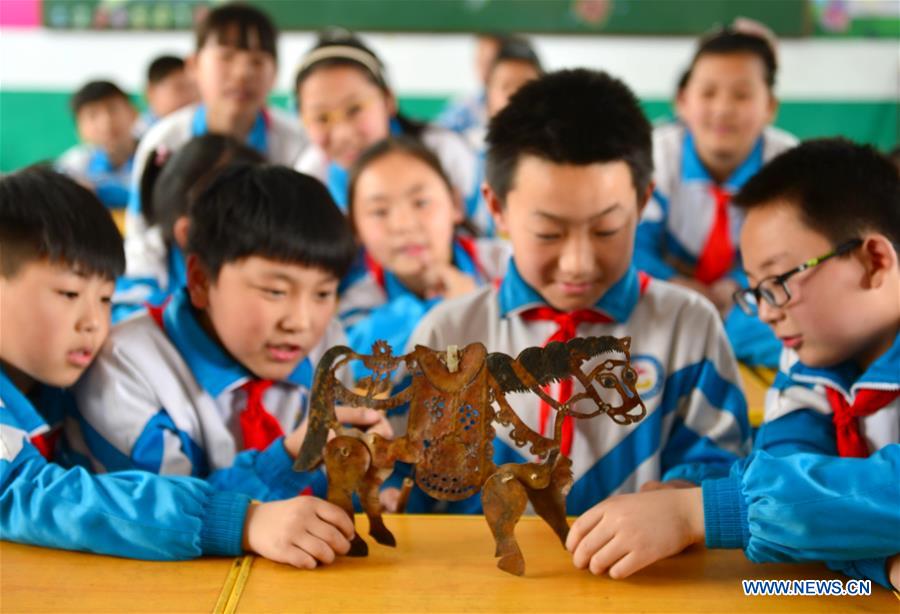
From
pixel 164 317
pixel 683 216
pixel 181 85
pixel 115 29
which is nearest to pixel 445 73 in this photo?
pixel 181 85

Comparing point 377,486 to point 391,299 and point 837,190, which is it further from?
point 391,299

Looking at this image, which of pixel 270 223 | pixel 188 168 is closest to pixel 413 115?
pixel 188 168

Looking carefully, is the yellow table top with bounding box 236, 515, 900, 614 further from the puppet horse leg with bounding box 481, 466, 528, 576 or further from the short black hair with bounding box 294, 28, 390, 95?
the short black hair with bounding box 294, 28, 390, 95

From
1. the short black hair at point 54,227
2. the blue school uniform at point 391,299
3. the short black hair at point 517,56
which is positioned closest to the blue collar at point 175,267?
the blue school uniform at point 391,299

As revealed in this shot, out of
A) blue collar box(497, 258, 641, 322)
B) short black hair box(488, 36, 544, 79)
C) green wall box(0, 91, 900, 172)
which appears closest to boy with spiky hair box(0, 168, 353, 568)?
blue collar box(497, 258, 641, 322)

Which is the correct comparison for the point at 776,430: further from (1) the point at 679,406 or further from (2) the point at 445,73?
(2) the point at 445,73

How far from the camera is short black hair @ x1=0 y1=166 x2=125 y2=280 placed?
1.34 m

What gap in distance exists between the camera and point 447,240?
244cm

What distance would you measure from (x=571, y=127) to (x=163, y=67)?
4.42m

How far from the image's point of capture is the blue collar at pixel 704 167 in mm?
2908

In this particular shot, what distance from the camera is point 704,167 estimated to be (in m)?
2.94

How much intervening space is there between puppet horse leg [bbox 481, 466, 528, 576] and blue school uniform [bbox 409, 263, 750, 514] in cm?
37

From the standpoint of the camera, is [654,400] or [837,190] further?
[654,400]

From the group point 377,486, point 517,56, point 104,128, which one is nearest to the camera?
point 377,486
